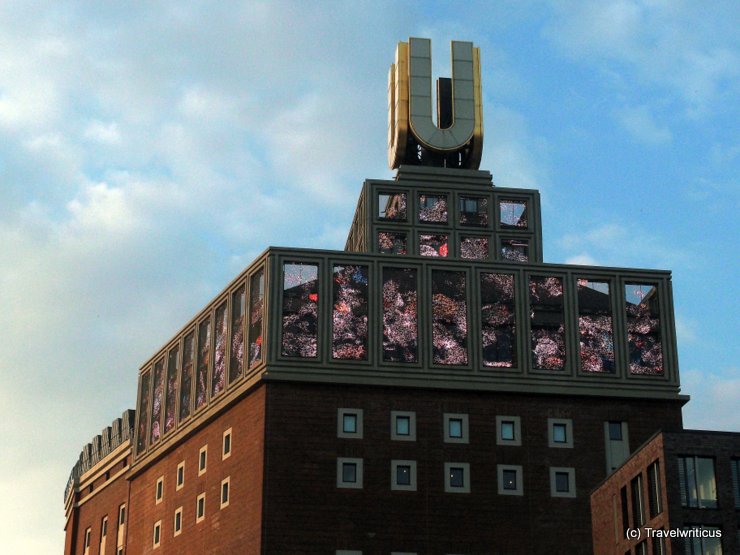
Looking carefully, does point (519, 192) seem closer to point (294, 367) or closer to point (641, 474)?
point (294, 367)

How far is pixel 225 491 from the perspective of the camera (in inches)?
3743

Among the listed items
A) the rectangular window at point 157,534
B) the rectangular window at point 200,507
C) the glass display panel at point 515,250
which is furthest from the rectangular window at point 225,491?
the glass display panel at point 515,250

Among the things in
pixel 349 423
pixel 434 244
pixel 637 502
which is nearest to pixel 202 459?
pixel 349 423

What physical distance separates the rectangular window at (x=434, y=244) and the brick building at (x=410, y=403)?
42.9 inches

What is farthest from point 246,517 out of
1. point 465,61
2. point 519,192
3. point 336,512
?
point 465,61

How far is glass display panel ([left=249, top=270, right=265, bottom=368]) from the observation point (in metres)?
95.2

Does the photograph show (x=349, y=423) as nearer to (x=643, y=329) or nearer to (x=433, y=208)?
(x=643, y=329)

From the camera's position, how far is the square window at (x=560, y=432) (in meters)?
93.6

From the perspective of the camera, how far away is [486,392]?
310 feet

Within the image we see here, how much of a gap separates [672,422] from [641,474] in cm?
2385

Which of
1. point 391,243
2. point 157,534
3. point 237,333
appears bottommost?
point 157,534

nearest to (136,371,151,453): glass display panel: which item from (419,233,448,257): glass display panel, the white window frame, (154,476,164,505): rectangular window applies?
(154,476,164,505): rectangular window

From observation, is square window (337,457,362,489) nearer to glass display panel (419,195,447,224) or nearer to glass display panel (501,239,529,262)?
glass display panel (419,195,447,224)

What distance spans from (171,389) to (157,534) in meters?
11.3
